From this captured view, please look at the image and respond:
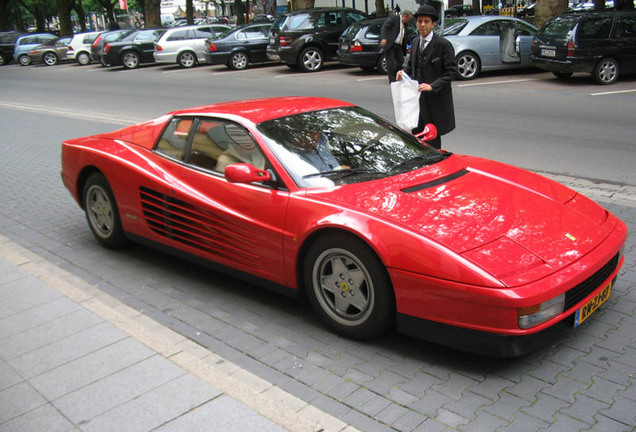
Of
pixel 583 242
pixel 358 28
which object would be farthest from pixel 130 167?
pixel 358 28

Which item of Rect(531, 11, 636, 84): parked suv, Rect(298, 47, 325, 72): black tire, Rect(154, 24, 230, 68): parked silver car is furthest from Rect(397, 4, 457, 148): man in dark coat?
Rect(154, 24, 230, 68): parked silver car

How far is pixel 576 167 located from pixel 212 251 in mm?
4962

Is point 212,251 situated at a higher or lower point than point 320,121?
lower

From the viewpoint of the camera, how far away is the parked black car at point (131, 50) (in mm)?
28266

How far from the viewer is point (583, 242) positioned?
144 inches

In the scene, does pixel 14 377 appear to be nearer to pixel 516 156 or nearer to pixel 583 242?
pixel 583 242

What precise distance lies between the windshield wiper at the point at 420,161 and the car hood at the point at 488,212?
11 cm

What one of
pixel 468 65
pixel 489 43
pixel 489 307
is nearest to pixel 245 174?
pixel 489 307

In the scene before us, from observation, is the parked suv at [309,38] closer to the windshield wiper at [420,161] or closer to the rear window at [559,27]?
the rear window at [559,27]

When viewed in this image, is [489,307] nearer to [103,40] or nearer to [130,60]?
[130,60]

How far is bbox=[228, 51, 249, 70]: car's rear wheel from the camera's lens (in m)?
23.8

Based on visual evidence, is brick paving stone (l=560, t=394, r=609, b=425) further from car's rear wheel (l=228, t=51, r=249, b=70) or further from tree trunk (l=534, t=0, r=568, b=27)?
car's rear wheel (l=228, t=51, r=249, b=70)

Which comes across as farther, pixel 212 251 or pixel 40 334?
pixel 212 251

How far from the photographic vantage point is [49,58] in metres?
34.8
